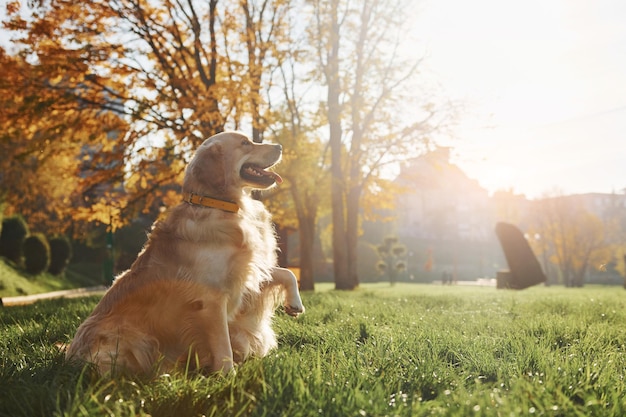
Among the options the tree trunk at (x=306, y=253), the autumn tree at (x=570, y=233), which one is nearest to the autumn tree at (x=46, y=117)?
the tree trunk at (x=306, y=253)

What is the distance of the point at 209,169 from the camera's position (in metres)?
4.19

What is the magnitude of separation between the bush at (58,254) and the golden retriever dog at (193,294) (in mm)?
26204

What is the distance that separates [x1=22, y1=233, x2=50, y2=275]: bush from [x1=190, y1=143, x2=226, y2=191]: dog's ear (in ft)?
71.4

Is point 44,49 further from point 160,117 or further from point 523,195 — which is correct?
point 523,195

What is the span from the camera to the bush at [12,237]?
23344 millimetres

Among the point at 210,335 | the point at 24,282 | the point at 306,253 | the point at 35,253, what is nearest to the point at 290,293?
the point at 210,335

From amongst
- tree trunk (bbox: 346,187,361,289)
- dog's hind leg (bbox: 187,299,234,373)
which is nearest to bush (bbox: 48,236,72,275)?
tree trunk (bbox: 346,187,361,289)

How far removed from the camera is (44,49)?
11.1 m

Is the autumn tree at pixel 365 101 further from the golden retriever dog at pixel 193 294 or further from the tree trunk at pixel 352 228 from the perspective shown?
the golden retriever dog at pixel 193 294

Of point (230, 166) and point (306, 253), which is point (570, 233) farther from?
point (230, 166)

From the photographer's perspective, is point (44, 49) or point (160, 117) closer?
point (44, 49)

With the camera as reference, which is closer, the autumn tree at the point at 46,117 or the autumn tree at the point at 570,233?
the autumn tree at the point at 46,117

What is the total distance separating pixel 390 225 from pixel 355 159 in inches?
2144

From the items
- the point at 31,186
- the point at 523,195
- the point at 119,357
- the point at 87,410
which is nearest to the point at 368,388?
the point at 87,410
